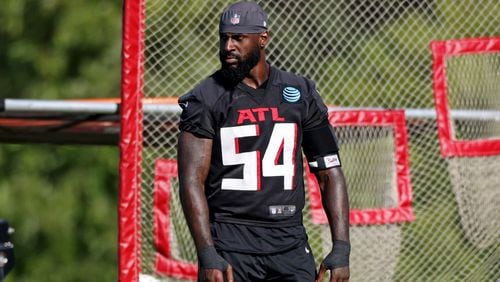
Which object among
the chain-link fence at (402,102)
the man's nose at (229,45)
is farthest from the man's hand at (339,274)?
the chain-link fence at (402,102)

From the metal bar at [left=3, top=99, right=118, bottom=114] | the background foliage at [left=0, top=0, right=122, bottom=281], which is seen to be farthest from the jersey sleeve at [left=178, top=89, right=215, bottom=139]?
the background foliage at [left=0, top=0, right=122, bottom=281]

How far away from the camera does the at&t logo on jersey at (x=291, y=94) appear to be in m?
6.43

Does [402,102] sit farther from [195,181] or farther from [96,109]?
[195,181]

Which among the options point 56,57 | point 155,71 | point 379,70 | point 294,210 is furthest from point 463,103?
point 56,57

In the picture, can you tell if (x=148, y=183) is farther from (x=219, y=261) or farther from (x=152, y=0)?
(x=219, y=261)

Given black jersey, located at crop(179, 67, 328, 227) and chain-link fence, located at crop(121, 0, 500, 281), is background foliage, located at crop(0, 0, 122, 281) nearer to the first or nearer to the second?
chain-link fence, located at crop(121, 0, 500, 281)

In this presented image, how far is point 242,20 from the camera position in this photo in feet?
20.9

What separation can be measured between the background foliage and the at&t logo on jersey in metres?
9.16

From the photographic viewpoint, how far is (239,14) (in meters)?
6.39

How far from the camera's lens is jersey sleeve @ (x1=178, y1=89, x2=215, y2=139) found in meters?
6.29

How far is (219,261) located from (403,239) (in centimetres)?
299

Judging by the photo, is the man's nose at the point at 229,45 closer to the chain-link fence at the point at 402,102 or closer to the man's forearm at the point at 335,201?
the man's forearm at the point at 335,201

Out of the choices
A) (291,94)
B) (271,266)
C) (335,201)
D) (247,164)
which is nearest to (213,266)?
(271,266)

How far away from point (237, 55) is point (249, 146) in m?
0.46
